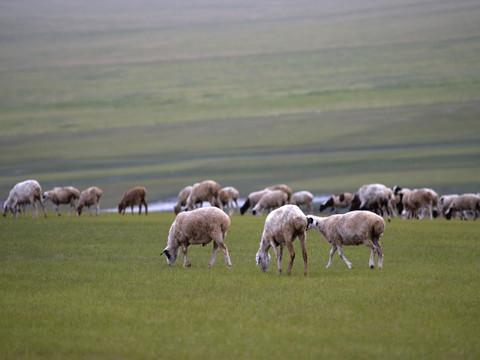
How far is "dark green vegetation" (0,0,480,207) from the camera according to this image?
158ft

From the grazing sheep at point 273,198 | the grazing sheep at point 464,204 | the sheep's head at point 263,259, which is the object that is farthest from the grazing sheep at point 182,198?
the sheep's head at point 263,259

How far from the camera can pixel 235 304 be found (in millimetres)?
11883

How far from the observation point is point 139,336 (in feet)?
32.6

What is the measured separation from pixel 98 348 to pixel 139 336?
0.71m

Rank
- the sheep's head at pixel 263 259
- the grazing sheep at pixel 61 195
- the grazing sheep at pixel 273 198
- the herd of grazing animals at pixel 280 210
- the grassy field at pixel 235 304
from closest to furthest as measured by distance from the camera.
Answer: the grassy field at pixel 235 304 < the herd of grazing animals at pixel 280 210 < the sheep's head at pixel 263 259 < the grazing sheep at pixel 273 198 < the grazing sheep at pixel 61 195

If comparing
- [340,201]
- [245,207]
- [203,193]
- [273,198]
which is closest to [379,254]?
[203,193]

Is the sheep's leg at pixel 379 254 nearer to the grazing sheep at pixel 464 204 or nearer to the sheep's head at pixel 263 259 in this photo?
the sheep's head at pixel 263 259

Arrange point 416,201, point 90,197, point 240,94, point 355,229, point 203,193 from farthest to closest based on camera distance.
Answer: point 240,94, point 90,197, point 416,201, point 203,193, point 355,229

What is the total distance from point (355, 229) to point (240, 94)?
65624 millimetres

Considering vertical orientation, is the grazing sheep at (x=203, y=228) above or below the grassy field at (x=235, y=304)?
above

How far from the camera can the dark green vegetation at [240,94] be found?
4803cm

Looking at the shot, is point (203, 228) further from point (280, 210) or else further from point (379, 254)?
point (379, 254)

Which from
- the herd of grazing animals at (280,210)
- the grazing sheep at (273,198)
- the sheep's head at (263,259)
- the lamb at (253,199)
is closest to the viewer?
the herd of grazing animals at (280,210)

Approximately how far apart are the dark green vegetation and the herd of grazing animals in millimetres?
7427
